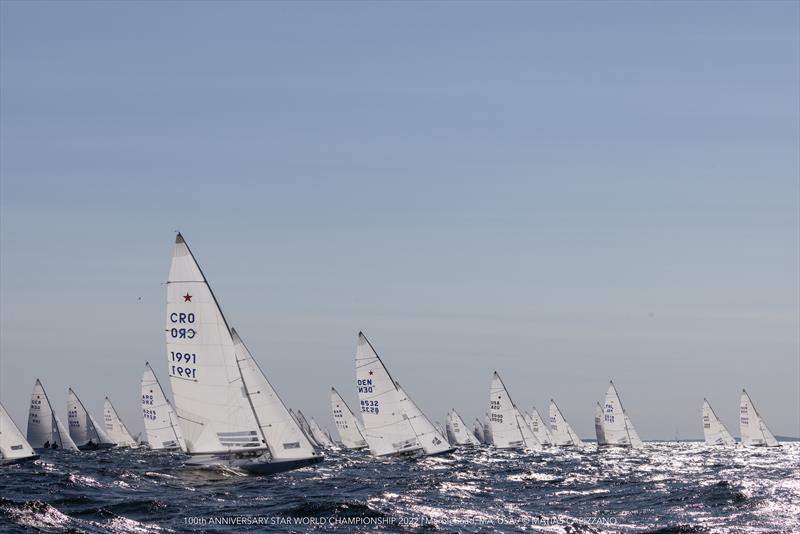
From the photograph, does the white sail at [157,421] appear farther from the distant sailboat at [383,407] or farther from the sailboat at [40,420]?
the distant sailboat at [383,407]

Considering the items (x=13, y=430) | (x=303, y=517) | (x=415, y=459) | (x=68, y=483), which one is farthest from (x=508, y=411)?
(x=303, y=517)

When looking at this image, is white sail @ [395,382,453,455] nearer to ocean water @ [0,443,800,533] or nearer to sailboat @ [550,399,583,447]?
ocean water @ [0,443,800,533]

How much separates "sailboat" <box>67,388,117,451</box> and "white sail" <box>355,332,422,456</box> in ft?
167

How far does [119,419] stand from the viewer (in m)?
102

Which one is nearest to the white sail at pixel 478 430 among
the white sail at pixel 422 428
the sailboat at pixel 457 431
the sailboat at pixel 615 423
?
the sailboat at pixel 457 431

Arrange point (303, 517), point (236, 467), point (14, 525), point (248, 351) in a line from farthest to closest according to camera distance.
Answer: point (248, 351)
point (236, 467)
point (303, 517)
point (14, 525)

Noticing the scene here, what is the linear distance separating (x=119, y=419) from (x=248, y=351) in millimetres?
66267

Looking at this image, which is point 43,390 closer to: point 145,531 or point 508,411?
point 508,411

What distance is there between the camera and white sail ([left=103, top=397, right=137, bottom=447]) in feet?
330

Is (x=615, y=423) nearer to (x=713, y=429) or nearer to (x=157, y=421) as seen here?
(x=713, y=429)

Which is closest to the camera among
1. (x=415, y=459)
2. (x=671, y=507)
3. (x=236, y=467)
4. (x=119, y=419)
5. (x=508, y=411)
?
(x=671, y=507)

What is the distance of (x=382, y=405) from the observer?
53875 mm

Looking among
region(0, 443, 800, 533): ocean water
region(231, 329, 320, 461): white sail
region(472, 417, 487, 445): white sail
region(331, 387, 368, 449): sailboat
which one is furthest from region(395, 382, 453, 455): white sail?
region(472, 417, 487, 445): white sail

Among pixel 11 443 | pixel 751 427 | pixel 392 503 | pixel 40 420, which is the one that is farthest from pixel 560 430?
pixel 392 503
